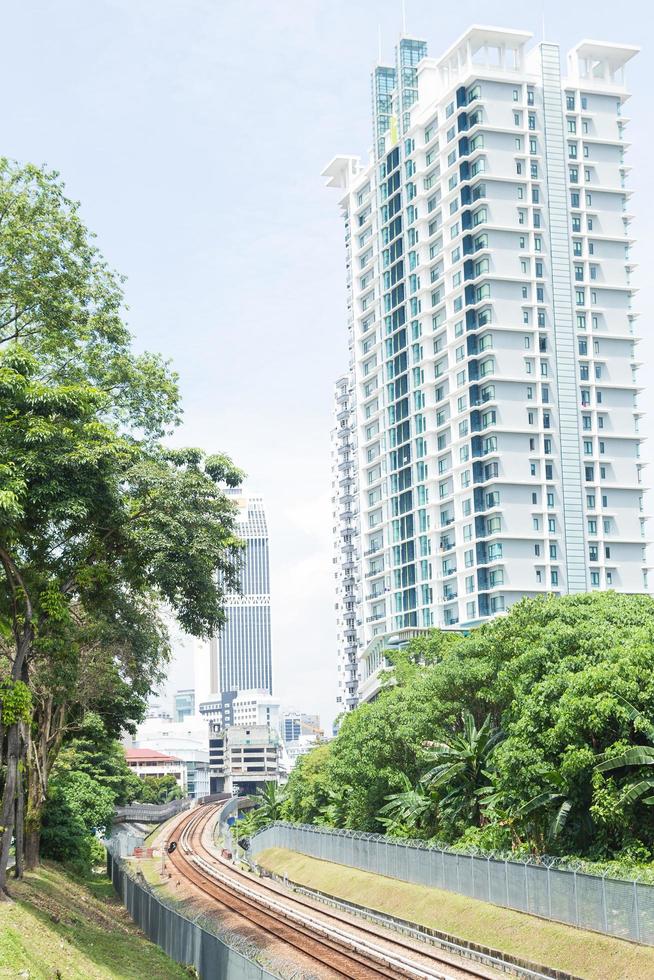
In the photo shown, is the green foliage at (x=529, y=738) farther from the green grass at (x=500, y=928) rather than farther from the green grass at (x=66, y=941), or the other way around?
the green grass at (x=66, y=941)

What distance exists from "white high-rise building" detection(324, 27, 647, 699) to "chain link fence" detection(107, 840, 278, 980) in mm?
68452

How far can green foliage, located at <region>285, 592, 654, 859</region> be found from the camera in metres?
35.4

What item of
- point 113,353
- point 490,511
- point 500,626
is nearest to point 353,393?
point 490,511

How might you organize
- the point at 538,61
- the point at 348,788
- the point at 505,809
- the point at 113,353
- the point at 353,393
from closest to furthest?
the point at 113,353 < the point at 505,809 < the point at 348,788 < the point at 538,61 < the point at 353,393

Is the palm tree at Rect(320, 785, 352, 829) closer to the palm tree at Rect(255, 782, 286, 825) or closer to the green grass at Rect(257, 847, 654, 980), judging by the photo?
the green grass at Rect(257, 847, 654, 980)

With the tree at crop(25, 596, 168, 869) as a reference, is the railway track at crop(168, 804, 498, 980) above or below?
below

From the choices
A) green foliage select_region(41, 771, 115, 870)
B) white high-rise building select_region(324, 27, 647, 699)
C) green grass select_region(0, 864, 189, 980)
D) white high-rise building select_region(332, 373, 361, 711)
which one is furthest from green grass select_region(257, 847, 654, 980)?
white high-rise building select_region(332, 373, 361, 711)

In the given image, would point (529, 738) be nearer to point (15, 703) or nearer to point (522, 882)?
point (522, 882)

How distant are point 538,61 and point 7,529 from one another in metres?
109

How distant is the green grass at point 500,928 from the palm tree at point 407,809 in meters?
3.06

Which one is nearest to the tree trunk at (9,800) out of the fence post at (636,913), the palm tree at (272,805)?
the fence post at (636,913)

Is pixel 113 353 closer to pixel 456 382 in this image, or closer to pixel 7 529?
pixel 7 529

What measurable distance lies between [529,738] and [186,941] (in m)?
13.2

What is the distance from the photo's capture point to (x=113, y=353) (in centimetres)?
3669
